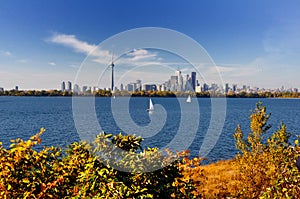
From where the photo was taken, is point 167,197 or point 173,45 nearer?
point 167,197

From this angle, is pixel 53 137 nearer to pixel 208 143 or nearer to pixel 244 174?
pixel 208 143

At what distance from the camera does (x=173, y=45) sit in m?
5.92

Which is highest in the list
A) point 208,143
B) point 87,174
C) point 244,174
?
point 87,174

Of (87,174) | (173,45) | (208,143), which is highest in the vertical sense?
(173,45)

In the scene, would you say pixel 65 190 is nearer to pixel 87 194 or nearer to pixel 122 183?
pixel 87 194

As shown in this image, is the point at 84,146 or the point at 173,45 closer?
the point at 84,146

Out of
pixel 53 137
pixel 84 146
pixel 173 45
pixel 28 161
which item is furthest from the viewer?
pixel 53 137

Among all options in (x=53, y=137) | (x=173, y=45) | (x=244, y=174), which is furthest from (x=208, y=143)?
(x=173, y=45)

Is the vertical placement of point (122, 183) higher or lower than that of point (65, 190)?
higher

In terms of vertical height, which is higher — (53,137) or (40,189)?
(40,189)

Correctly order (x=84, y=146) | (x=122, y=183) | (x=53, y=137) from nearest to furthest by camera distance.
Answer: (x=122, y=183) → (x=84, y=146) → (x=53, y=137)

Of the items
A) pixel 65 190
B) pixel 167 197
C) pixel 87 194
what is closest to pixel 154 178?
pixel 167 197

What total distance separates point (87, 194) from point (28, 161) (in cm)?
115

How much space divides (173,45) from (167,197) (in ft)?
10.9
